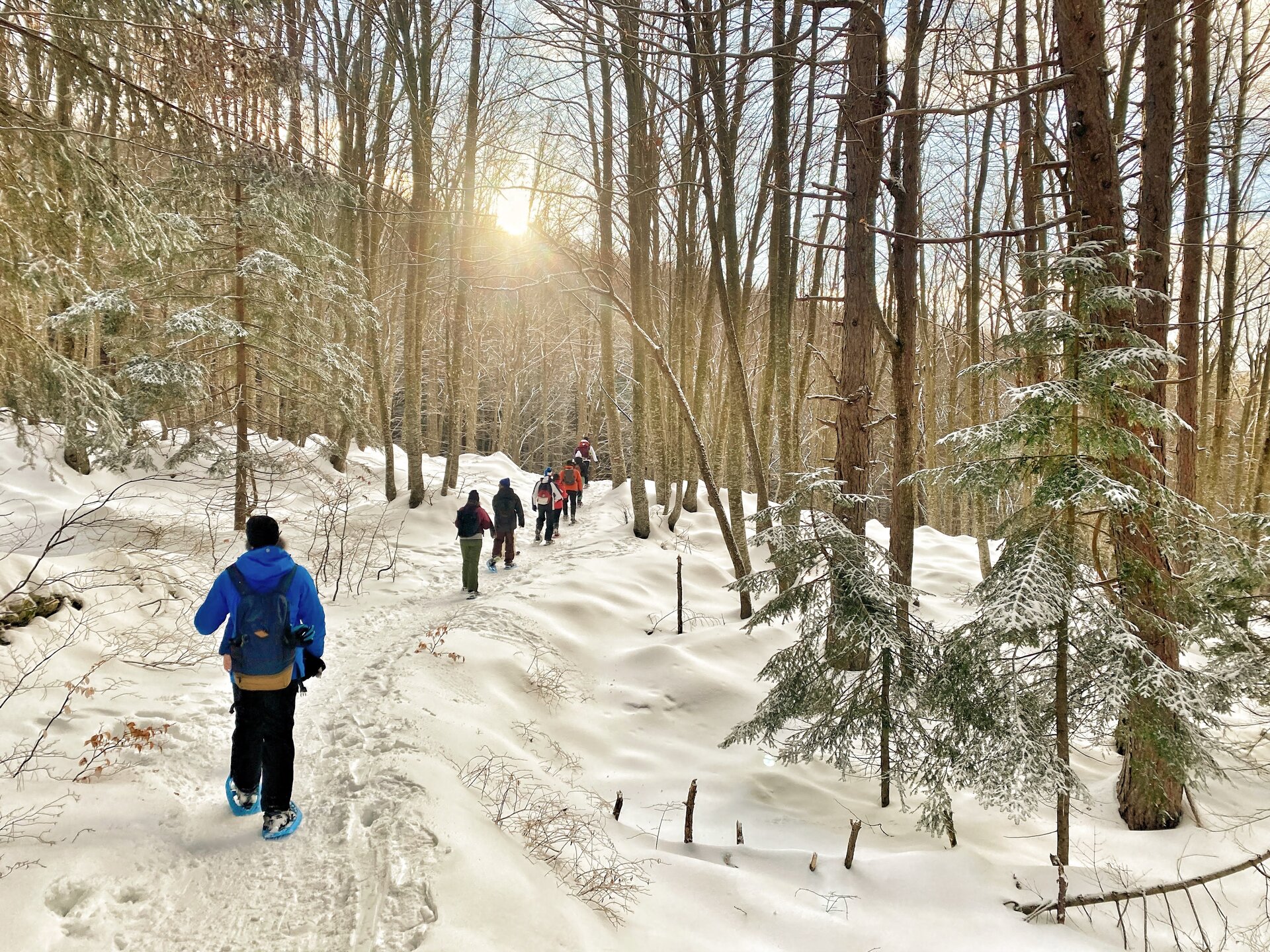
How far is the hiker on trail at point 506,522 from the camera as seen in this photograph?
11.4 m

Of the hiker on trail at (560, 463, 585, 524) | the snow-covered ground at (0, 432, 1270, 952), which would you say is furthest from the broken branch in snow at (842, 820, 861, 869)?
the hiker on trail at (560, 463, 585, 524)

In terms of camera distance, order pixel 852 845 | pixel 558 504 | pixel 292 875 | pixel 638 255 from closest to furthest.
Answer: pixel 292 875 < pixel 852 845 < pixel 638 255 < pixel 558 504

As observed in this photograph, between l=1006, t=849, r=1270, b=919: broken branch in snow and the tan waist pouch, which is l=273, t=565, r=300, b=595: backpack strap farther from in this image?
l=1006, t=849, r=1270, b=919: broken branch in snow

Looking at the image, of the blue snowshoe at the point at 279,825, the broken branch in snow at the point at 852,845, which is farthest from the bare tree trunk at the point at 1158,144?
the blue snowshoe at the point at 279,825

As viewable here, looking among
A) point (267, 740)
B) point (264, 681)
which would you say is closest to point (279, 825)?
point (267, 740)

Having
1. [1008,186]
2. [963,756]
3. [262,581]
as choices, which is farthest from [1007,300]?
[262,581]

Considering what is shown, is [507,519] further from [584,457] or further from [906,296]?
[584,457]

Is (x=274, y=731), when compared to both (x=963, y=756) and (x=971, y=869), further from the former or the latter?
(x=971, y=869)

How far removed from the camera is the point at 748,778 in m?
6.07

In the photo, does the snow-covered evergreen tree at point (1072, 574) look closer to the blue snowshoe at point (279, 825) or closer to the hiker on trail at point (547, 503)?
the blue snowshoe at point (279, 825)

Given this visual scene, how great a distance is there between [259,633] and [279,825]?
117 centimetres

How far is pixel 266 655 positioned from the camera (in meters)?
3.66

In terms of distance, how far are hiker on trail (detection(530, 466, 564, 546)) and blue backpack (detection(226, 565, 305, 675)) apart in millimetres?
9778

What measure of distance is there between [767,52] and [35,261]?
5.21 metres
